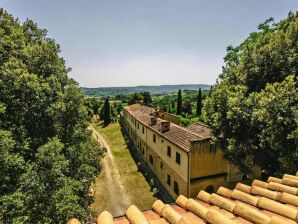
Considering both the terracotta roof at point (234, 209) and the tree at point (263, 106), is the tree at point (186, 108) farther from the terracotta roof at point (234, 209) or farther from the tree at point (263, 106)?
the terracotta roof at point (234, 209)

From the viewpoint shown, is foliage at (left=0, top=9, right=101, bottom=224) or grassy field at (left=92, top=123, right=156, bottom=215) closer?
foliage at (left=0, top=9, right=101, bottom=224)

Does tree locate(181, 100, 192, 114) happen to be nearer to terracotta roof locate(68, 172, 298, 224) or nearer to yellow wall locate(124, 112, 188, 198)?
yellow wall locate(124, 112, 188, 198)

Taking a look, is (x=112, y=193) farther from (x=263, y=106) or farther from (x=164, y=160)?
(x=263, y=106)

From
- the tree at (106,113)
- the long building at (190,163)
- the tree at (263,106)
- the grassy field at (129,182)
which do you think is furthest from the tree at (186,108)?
the tree at (263,106)

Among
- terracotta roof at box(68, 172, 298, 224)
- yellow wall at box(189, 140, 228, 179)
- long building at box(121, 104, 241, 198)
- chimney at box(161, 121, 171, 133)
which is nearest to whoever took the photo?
terracotta roof at box(68, 172, 298, 224)

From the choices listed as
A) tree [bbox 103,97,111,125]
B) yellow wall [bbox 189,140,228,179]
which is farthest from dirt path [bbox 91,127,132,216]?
tree [bbox 103,97,111,125]

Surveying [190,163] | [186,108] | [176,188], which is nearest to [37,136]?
[190,163]

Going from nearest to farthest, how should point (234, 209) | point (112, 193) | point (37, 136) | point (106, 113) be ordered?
point (234, 209) → point (37, 136) → point (112, 193) → point (106, 113)
